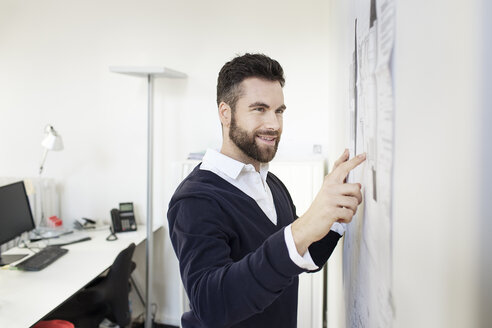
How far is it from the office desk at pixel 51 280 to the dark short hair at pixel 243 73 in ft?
3.97

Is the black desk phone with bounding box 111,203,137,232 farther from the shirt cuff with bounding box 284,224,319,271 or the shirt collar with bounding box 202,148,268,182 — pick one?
the shirt cuff with bounding box 284,224,319,271

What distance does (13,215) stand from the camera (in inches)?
90.1

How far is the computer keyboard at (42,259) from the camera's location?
2098mm

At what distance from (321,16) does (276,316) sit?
210 cm

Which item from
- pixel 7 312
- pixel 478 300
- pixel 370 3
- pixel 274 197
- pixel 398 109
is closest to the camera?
pixel 478 300

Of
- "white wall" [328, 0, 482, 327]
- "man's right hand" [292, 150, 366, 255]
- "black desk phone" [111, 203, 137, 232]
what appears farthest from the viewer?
"black desk phone" [111, 203, 137, 232]

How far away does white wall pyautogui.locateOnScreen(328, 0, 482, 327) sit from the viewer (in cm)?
33

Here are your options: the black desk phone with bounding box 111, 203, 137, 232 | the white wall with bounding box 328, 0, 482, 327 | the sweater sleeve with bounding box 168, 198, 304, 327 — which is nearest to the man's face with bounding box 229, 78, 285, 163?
the sweater sleeve with bounding box 168, 198, 304, 327

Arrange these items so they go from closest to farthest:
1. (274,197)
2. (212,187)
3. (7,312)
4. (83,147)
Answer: (212,187)
(274,197)
(7,312)
(83,147)

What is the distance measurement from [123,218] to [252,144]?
2006 millimetres

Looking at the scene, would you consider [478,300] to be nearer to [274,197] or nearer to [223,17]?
[274,197]

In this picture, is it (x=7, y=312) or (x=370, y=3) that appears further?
(x=7, y=312)

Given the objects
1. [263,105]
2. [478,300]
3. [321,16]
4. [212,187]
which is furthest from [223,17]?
[478,300]

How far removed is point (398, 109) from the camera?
47 cm
